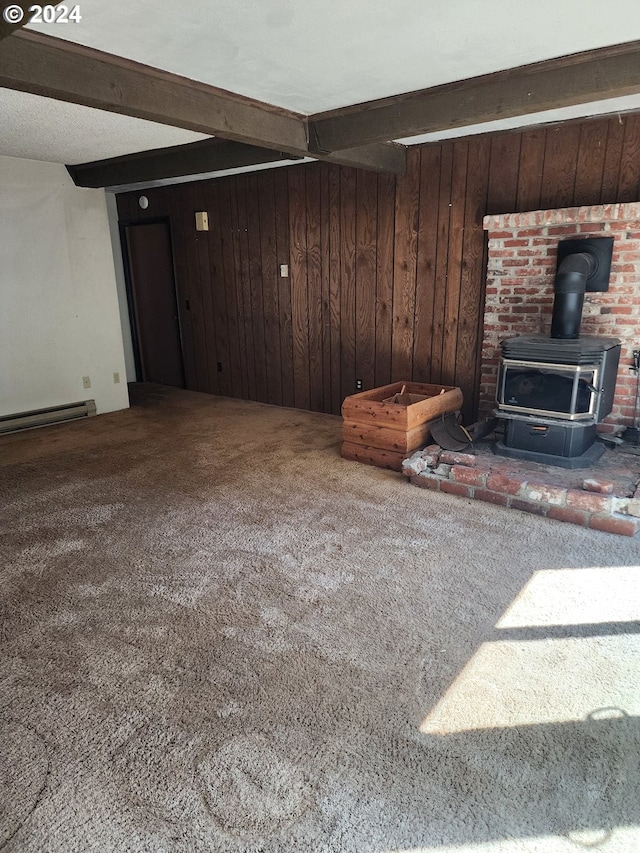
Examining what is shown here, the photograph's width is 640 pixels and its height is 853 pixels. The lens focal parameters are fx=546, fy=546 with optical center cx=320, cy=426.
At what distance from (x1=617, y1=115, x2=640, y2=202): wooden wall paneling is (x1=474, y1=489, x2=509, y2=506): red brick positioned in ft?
6.86

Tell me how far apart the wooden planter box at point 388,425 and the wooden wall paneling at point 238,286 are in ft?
7.17

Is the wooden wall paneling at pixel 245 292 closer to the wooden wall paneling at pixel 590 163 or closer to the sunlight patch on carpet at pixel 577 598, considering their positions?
the wooden wall paneling at pixel 590 163

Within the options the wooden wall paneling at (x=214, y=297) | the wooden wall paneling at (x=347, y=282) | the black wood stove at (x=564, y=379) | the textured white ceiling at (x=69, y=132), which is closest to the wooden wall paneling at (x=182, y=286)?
the wooden wall paneling at (x=214, y=297)

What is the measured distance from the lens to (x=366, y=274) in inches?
191

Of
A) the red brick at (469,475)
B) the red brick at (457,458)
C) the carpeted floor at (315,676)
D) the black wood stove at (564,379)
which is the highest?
the black wood stove at (564,379)

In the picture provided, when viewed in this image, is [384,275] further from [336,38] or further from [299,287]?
[336,38]

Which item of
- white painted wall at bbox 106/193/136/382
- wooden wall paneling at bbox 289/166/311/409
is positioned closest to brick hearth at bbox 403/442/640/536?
wooden wall paneling at bbox 289/166/311/409

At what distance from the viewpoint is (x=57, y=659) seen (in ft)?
6.78

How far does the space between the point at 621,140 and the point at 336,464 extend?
2.83 m

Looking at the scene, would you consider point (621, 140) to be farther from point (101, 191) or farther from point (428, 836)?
point (101, 191)

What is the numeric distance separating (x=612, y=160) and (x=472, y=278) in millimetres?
1156

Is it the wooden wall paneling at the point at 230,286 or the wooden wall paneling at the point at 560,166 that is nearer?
the wooden wall paneling at the point at 560,166

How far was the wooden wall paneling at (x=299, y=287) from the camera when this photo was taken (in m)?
5.12

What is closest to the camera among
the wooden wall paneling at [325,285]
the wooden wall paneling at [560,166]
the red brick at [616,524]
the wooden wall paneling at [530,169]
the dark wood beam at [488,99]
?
the dark wood beam at [488,99]
